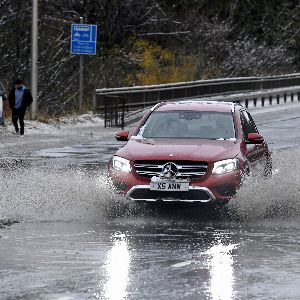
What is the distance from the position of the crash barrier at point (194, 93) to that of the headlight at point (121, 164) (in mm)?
23508

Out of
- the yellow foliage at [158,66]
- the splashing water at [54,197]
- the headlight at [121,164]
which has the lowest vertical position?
the yellow foliage at [158,66]

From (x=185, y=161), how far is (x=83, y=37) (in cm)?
2817

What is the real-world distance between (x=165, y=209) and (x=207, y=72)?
4966 centimetres

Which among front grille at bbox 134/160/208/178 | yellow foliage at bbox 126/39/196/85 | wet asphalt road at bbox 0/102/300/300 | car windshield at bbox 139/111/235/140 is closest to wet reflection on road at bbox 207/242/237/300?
wet asphalt road at bbox 0/102/300/300

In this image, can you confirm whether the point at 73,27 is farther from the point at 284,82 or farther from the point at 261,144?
the point at 261,144

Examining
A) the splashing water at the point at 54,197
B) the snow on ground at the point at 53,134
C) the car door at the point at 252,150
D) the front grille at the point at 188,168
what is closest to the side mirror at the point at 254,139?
the car door at the point at 252,150

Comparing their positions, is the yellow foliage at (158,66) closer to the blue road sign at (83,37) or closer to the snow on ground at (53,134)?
the blue road sign at (83,37)

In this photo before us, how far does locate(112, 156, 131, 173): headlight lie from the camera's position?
54.5 ft

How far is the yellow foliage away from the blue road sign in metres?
12.8

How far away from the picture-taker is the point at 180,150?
652 inches

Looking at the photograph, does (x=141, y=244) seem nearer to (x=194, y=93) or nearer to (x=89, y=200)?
(x=89, y=200)

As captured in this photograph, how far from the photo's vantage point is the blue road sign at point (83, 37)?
144ft

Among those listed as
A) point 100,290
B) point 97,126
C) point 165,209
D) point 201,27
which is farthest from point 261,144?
→ point 201,27

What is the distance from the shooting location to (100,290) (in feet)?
33.9
